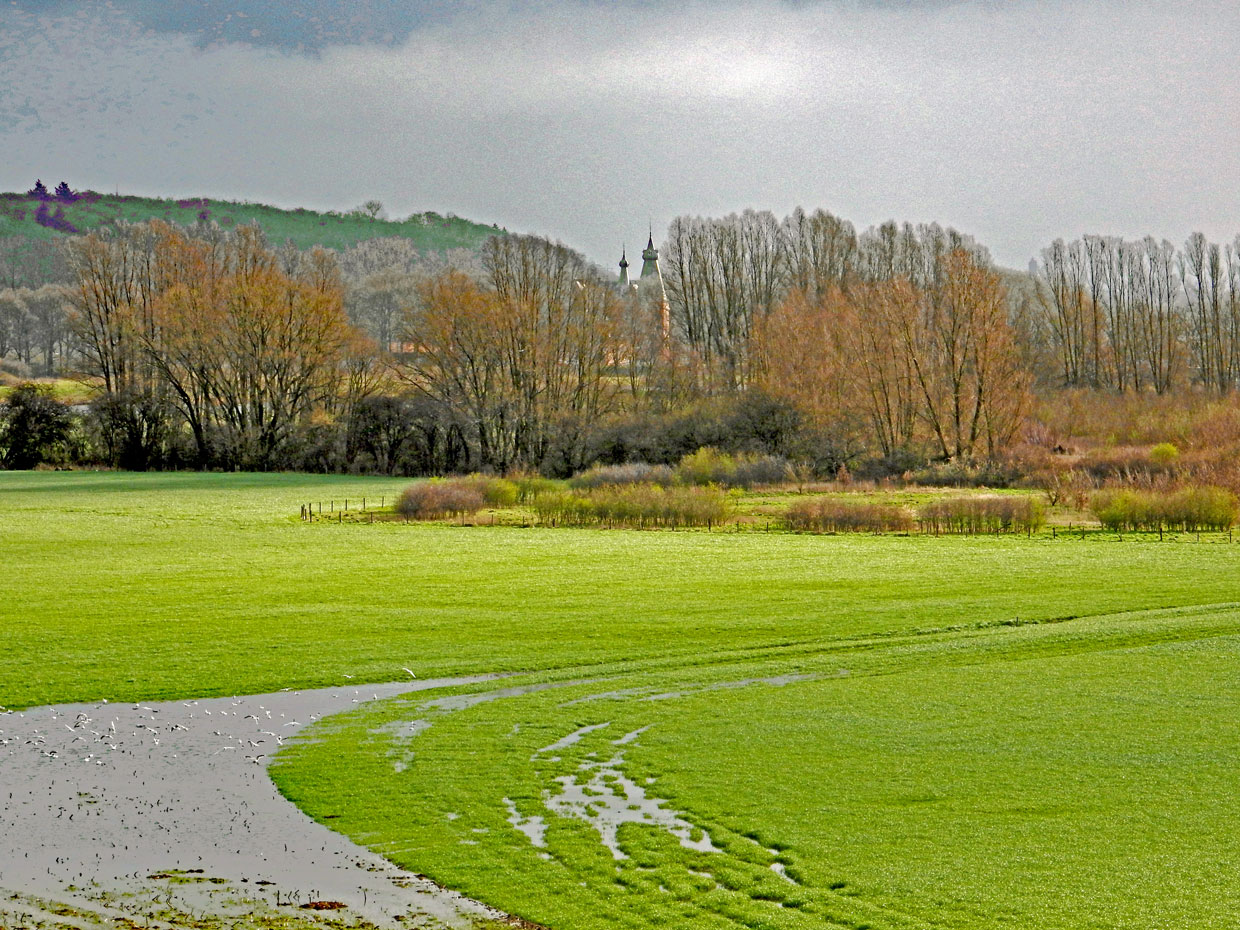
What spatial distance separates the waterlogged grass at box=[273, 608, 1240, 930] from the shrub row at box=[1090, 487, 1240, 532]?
70.1 ft

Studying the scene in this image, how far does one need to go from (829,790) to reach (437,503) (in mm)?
35829

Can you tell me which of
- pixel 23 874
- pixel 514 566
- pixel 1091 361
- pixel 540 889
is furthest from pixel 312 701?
pixel 1091 361

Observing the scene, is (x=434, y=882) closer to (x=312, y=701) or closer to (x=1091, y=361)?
(x=312, y=701)

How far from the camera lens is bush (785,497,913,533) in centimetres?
3897

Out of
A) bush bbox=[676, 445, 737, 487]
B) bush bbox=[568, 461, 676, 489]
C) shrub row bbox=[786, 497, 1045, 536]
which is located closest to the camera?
shrub row bbox=[786, 497, 1045, 536]

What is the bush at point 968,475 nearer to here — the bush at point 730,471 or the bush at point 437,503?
Result: the bush at point 730,471

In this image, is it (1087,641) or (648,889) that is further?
(1087,641)

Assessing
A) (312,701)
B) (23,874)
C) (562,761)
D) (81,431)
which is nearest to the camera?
(23,874)

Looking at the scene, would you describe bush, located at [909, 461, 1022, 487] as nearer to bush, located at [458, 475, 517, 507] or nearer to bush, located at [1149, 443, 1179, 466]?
bush, located at [1149, 443, 1179, 466]

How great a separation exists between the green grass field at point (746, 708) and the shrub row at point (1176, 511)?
4.48m

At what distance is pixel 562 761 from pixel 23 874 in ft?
16.1

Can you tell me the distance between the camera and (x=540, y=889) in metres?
8.84

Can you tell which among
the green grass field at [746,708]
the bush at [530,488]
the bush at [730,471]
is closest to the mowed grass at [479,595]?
the green grass field at [746,708]

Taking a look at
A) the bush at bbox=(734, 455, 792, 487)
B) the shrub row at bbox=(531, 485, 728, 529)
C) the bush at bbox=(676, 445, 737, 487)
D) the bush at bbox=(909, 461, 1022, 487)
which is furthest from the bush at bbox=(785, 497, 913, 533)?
the bush at bbox=(734, 455, 792, 487)
